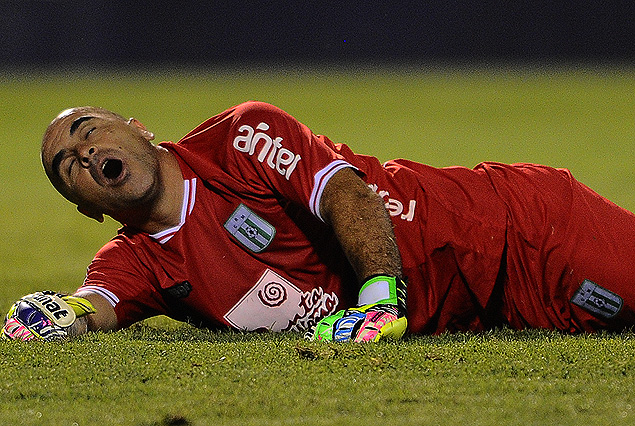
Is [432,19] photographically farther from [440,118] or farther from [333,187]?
[333,187]

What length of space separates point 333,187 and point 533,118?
11.3 m

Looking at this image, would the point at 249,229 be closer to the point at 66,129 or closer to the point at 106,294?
the point at 106,294

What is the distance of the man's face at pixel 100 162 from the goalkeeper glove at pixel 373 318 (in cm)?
72

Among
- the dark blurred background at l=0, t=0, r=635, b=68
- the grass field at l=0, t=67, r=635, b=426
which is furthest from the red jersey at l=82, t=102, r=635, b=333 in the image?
the dark blurred background at l=0, t=0, r=635, b=68

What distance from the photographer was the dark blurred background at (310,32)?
59.9 ft

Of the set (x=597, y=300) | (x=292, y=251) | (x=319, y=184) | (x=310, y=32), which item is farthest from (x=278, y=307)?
(x=310, y=32)

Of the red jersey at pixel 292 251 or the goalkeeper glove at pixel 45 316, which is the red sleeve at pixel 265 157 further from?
the goalkeeper glove at pixel 45 316

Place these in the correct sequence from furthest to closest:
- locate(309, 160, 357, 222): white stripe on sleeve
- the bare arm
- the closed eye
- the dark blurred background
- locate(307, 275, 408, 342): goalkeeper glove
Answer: the dark blurred background, the closed eye, locate(309, 160, 357, 222): white stripe on sleeve, the bare arm, locate(307, 275, 408, 342): goalkeeper glove

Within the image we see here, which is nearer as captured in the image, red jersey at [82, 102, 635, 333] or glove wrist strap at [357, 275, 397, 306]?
glove wrist strap at [357, 275, 397, 306]

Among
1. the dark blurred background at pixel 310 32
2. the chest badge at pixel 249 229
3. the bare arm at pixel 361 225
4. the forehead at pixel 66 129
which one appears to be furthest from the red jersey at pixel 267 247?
the dark blurred background at pixel 310 32

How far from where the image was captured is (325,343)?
2.71 metres

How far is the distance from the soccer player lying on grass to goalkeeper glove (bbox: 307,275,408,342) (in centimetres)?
23

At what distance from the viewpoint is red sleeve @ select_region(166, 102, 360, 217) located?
3.01 m

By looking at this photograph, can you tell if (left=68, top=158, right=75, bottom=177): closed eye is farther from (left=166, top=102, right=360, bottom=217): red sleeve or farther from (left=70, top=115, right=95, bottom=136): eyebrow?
(left=166, top=102, right=360, bottom=217): red sleeve
